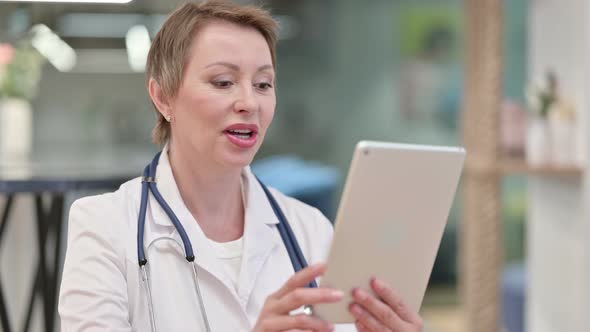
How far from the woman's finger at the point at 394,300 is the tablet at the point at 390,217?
0.02 m

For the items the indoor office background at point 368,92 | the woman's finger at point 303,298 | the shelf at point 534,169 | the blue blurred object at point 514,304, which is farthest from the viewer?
the indoor office background at point 368,92

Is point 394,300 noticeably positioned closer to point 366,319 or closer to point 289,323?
point 366,319

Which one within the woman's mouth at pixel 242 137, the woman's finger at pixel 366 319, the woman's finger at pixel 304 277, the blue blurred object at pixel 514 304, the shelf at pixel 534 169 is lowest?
the blue blurred object at pixel 514 304

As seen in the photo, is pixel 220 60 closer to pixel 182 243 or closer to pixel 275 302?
pixel 182 243

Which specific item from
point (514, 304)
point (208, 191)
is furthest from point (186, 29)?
point (514, 304)

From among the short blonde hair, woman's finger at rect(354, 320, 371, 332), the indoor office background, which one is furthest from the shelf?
the indoor office background

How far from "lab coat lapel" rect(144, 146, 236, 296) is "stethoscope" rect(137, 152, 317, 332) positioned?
1 cm

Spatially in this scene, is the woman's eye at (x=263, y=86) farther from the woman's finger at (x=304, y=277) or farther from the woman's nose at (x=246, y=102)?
the woman's finger at (x=304, y=277)

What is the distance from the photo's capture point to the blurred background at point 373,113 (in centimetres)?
339

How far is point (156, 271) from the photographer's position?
4.89ft

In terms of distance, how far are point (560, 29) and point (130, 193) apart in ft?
7.89

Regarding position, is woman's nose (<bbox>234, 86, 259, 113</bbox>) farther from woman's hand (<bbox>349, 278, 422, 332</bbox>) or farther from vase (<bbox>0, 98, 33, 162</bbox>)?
vase (<bbox>0, 98, 33, 162</bbox>)

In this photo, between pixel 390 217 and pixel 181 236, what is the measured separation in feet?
1.30

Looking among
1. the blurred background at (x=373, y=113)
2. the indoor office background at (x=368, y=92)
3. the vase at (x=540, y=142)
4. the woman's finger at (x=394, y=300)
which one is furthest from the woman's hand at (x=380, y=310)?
the indoor office background at (x=368, y=92)
